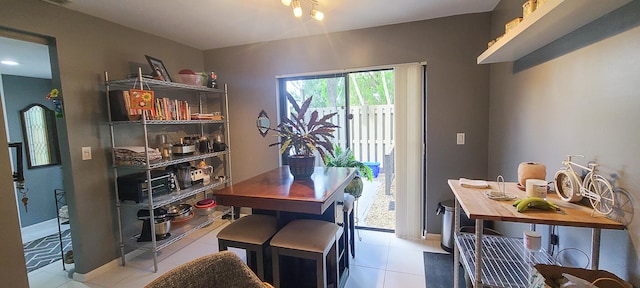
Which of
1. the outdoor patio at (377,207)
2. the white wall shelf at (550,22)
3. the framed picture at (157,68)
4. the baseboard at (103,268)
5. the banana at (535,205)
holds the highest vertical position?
the framed picture at (157,68)

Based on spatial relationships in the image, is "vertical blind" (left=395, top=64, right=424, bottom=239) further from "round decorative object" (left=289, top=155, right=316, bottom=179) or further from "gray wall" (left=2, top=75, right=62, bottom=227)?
"gray wall" (left=2, top=75, right=62, bottom=227)

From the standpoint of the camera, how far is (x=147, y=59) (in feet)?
8.91

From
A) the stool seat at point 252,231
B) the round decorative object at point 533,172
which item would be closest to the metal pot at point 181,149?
the stool seat at point 252,231

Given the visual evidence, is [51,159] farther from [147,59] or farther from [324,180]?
[324,180]

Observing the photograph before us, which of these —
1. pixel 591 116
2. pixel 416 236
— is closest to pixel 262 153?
pixel 416 236

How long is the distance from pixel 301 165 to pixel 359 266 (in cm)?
116

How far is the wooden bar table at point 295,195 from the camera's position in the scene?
1539 mm

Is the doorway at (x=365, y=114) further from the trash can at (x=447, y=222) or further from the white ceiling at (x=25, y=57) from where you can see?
the white ceiling at (x=25, y=57)

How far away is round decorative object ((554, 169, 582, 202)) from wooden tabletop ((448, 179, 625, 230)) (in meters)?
0.03

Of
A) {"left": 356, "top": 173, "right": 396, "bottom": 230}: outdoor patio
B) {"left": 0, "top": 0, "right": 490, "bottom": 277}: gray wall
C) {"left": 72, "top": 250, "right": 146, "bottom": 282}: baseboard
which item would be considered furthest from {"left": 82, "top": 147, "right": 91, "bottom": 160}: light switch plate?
{"left": 356, "top": 173, "right": 396, "bottom": 230}: outdoor patio

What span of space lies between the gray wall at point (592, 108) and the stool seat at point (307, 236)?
1.33 meters

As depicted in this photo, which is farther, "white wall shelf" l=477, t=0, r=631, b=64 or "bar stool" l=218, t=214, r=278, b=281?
"bar stool" l=218, t=214, r=278, b=281

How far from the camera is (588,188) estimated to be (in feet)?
3.99

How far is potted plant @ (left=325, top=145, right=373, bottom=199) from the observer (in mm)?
3020
